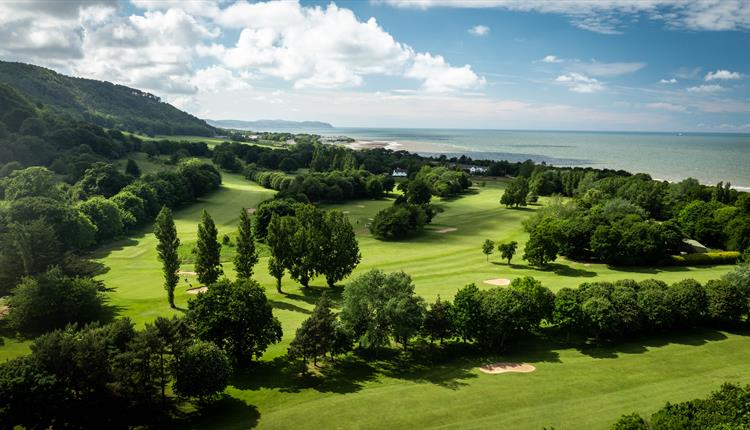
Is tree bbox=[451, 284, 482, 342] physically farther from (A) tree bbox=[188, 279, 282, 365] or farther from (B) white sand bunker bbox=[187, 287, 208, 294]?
(B) white sand bunker bbox=[187, 287, 208, 294]

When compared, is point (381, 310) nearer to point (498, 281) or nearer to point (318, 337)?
point (318, 337)

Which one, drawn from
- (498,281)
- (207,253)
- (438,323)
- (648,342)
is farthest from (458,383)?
(207,253)

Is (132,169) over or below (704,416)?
over

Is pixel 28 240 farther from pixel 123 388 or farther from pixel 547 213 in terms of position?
pixel 547 213

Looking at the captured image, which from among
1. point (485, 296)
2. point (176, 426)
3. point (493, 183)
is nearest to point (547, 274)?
point (485, 296)

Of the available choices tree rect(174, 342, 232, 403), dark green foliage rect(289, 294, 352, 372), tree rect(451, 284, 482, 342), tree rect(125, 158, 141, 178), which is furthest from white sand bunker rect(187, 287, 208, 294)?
tree rect(125, 158, 141, 178)

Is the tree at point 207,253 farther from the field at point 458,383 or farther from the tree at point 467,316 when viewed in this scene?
the tree at point 467,316
